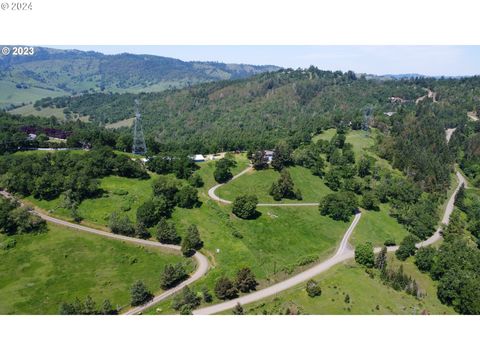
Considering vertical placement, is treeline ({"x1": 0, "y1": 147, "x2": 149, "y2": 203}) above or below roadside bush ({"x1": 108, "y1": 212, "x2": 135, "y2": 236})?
above

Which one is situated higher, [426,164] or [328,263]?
[426,164]

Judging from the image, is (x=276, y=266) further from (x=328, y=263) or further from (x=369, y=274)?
(x=369, y=274)

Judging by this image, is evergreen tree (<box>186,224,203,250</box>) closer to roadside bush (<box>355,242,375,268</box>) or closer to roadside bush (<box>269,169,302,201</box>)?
roadside bush (<box>269,169,302,201</box>)

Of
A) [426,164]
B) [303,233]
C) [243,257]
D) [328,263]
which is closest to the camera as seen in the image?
[243,257]

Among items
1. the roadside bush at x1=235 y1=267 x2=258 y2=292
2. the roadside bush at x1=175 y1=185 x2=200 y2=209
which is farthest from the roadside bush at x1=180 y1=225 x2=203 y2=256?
the roadside bush at x1=175 y1=185 x2=200 y2=209

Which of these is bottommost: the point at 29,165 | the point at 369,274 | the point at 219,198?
the point at 369,274

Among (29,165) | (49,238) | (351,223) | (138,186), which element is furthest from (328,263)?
(29,165)

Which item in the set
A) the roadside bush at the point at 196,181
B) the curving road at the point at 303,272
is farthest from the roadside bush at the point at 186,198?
the roadside bush at the point at 196,181

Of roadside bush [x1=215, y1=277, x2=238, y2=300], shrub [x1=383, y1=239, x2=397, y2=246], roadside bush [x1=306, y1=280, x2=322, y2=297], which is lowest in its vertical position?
shrub [x1=383, y1=239, x2=397, y2=246]
